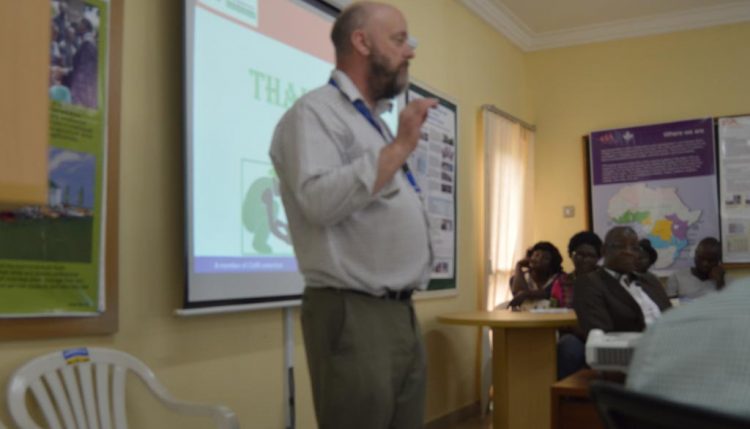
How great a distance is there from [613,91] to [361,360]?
5139 millimetres

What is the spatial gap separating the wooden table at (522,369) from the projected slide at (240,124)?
4.25 feet

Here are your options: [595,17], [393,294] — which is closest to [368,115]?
[393,294]

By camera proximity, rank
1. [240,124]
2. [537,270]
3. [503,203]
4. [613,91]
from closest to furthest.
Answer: [240,124]
[537,270]
[503,203]
[613,91]

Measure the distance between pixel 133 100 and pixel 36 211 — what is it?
0.56 meters

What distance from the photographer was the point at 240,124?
2822 millimetres

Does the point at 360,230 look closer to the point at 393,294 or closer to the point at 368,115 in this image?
the point at 393,294

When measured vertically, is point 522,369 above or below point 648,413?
below

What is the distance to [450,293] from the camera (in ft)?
15.6

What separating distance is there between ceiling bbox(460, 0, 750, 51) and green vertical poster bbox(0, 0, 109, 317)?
11.4 ft

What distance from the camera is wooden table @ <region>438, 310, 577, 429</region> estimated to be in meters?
3.68

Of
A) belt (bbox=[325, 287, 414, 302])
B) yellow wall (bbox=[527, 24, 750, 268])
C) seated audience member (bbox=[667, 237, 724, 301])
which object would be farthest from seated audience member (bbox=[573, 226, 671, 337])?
Result: yellow wall (bbox=[527, 24, 750, 268])

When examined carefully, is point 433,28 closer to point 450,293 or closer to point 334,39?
point 450,293

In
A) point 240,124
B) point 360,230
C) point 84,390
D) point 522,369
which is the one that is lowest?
point 522,369

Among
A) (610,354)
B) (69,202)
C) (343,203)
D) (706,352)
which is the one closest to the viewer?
(706,352)
